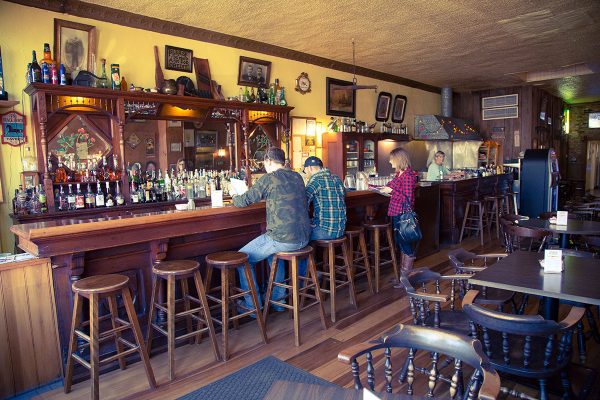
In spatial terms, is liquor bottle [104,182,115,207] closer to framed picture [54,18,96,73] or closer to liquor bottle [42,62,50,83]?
liquor bottle [42,62,50,83]

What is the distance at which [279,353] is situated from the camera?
11.2 ft

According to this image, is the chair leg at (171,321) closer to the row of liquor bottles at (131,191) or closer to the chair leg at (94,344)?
the chair leg at (94,344)

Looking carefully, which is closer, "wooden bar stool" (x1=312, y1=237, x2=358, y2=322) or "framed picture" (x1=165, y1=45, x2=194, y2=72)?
"wooden bar stool" (x1=312, y1=237, x2=358, y2=322)

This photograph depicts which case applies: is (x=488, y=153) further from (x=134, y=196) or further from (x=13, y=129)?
(x=13, y=129)

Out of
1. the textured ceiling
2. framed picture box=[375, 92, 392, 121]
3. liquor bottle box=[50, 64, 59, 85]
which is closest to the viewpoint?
liquor bottle box=[50, 64, 59, 85]

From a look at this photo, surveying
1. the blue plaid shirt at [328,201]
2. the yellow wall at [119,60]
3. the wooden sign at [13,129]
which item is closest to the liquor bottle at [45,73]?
the yellow wall at [119,60]

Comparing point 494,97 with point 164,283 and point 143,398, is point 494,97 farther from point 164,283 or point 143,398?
point 143,398

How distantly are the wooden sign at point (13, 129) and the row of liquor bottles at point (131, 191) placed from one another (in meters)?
0.49

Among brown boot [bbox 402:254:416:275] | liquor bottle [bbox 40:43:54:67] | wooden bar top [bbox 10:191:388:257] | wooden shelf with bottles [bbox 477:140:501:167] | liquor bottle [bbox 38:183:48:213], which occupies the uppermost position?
liquor bottle [bbox 40:43:54:67]

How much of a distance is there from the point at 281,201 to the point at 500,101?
974cm

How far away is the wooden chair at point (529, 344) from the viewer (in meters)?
2.00

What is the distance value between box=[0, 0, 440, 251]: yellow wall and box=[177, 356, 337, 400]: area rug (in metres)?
3.02

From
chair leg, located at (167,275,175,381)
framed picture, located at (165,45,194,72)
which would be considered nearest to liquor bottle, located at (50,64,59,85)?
framed picture, located at (165,45,194,72)

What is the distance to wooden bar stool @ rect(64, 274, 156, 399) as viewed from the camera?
2.68 m
